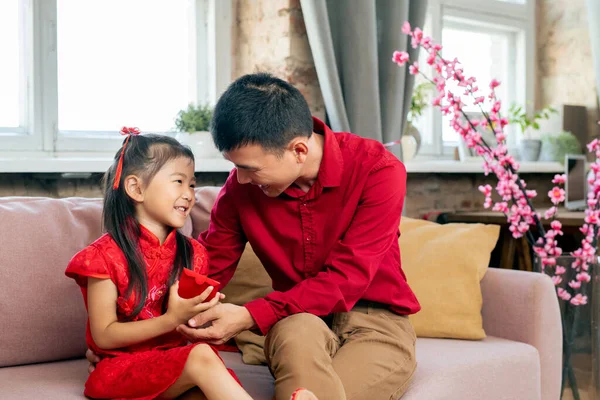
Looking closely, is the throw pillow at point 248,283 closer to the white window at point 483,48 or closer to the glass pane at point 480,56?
the white window at point 483,48

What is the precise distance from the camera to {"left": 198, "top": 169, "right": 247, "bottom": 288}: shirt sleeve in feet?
6.65

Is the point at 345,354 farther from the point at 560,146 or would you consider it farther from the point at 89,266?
the point at 560,146

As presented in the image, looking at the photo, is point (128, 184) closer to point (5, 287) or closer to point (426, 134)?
point (5, 287)

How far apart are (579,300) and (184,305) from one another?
1407 mm

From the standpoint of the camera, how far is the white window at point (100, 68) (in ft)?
10.0

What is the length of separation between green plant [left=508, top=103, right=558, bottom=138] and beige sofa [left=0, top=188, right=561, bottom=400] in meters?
2.69

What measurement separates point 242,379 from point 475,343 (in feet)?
2.52

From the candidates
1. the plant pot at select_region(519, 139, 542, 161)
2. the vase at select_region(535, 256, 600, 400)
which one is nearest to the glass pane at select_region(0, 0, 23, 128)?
the vase at select_region(535, 256, 600, 400)

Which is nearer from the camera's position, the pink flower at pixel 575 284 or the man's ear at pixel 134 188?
the man's ear at pixel 134 188

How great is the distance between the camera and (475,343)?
225 centimetres

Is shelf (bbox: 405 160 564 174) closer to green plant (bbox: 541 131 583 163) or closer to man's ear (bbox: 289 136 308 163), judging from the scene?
green plant (bbox: 541 131 583 163)

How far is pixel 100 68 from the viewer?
3295 mm

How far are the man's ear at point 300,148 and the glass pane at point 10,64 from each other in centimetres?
174

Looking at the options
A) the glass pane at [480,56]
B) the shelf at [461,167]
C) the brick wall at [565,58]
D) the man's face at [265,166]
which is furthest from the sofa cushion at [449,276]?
the brick wall at [565,58]
